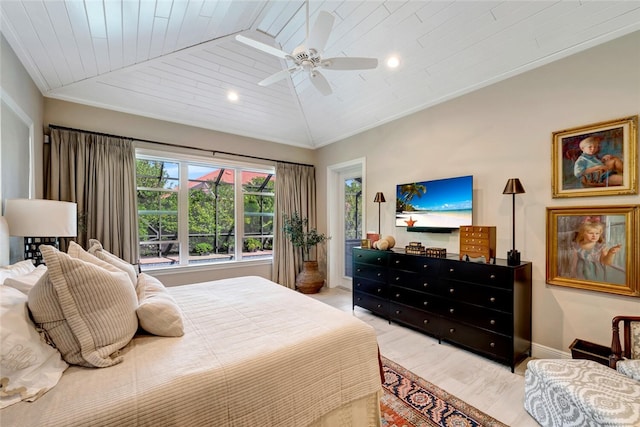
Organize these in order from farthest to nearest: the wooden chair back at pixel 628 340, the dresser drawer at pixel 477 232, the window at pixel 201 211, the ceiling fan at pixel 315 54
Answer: the window at pixel 201 211
the dresser drawer at pixel 477 232
the ceiling fan at pixel 315 54
the wooden chair back at pixel 628 340

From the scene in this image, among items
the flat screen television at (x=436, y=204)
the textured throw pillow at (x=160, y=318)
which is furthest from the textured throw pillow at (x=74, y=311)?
the flat screen television at (x=436, y=204)

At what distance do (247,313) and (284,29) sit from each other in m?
3.03

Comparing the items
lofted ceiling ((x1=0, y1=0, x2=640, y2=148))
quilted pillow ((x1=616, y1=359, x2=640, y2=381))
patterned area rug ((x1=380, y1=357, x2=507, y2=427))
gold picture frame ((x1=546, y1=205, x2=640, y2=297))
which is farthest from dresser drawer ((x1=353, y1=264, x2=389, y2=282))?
lofted ceiling ((x1=0, y1=0, x2=640, y2=148))

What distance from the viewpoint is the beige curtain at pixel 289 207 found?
187 inches

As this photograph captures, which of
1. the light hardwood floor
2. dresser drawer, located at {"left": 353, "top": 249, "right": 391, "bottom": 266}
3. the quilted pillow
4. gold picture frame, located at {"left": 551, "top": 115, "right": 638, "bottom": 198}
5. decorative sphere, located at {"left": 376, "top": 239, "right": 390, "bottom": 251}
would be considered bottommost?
the light hardwood floor

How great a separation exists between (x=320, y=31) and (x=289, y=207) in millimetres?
3206

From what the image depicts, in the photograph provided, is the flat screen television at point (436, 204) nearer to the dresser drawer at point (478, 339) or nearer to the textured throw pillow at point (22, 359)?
the dresser drawer at point (478, 339)

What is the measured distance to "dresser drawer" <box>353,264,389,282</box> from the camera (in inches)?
133

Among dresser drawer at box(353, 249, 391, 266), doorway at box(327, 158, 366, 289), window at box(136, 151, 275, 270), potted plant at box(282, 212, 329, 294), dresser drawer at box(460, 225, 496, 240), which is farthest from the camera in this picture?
doorway at box(327, 158, 366, 289)

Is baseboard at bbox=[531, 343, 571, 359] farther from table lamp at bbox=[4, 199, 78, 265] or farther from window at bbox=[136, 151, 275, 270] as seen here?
table lamp at bbox=[4, 199, 78, 265]

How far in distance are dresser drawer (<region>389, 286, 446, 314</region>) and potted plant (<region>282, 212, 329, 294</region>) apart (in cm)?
169

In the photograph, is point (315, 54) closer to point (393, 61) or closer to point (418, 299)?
point (393, 61)

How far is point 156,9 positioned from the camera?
7.14ft

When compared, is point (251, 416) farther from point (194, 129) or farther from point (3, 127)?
point (194, 129)
